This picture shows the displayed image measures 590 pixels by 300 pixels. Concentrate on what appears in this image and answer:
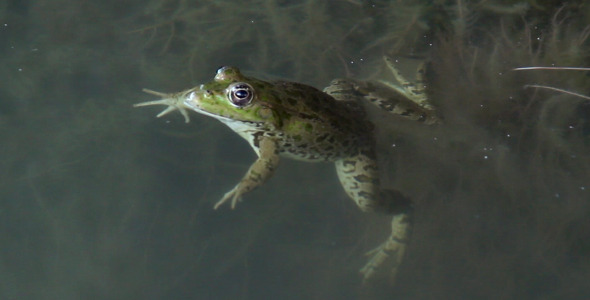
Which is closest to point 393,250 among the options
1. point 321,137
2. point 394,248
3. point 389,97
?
point 394,248

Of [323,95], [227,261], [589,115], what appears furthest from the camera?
[227,261]

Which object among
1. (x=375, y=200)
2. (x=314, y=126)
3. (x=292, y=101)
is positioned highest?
(x=292, y=101)

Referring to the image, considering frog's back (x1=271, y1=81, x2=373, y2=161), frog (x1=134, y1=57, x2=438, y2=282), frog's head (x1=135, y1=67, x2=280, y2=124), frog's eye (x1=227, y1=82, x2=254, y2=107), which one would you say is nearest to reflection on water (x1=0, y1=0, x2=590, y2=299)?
frog (x1=134, y1=57, x2=438, y2=282)

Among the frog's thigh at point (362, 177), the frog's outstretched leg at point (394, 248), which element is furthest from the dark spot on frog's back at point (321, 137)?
the frog's outstretched leg at point (394, 248)

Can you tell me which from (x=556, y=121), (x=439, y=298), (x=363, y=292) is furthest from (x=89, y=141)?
(x=556, y=121)

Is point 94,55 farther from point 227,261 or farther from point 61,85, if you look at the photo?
point 227,261

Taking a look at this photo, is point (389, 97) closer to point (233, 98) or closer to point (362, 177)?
point (362, 177)

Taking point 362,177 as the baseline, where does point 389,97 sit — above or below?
above
